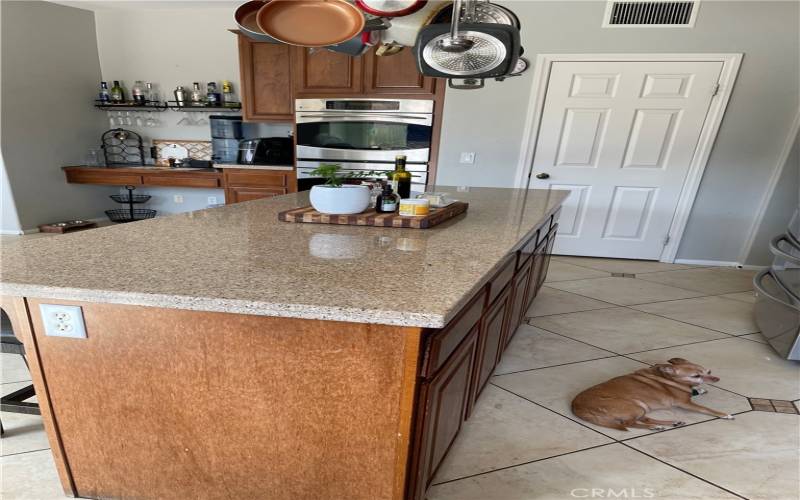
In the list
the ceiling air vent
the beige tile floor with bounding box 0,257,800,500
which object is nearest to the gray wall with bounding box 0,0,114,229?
the beige tile floor with bounding box 0,257,800,500

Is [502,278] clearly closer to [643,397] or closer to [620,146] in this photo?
[643,397]

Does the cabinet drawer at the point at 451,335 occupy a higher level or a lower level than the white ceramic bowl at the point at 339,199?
lower

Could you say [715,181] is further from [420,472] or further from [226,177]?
[226,177]

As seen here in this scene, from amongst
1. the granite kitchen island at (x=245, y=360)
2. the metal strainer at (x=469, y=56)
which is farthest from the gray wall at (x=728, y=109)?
the granite kitchen island at (x=245, y=360)

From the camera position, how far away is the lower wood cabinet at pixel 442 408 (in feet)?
2.82

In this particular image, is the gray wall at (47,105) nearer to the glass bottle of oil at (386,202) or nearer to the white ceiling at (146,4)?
the white ceiling at (146,4)

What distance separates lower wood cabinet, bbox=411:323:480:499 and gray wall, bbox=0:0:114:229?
5.07 meters

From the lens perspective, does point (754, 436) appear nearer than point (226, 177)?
Yes

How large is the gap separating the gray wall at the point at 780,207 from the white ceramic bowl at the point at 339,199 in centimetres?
401

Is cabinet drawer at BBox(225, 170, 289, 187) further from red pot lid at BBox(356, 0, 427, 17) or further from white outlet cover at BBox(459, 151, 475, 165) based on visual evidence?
red pot lid at BBox(356, 0, 427, 17)

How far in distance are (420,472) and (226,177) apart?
3.96 metres

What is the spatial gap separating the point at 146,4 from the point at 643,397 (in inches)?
227

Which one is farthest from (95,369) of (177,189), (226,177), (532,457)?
(177,189)

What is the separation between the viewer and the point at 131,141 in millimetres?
4590
